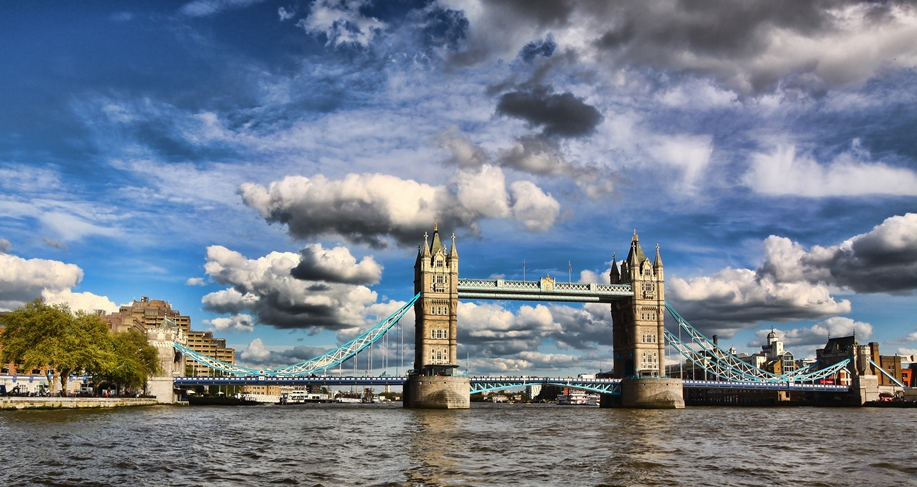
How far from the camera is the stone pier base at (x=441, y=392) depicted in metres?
110

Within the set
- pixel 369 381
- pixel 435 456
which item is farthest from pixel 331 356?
pixel 435 456

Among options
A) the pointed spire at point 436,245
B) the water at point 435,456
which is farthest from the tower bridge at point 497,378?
the water at point 435,456

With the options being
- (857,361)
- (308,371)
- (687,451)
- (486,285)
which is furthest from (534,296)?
(687,451)

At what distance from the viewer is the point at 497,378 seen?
11900 centimetres

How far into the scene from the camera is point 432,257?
127 metres

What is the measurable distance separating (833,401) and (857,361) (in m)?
9.76

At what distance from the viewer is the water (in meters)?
30.2

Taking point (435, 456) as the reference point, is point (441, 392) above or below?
above

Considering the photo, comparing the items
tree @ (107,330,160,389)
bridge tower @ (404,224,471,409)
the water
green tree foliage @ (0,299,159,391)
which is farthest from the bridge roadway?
the water

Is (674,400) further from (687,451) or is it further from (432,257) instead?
(687,451)

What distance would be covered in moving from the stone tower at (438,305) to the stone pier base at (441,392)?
9.82 metres

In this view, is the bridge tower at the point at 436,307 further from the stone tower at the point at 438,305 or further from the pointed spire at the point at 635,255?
the pointed spire at the point at 635,255

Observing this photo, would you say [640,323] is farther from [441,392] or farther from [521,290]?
[441,392]

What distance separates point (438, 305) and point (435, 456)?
284 feet
